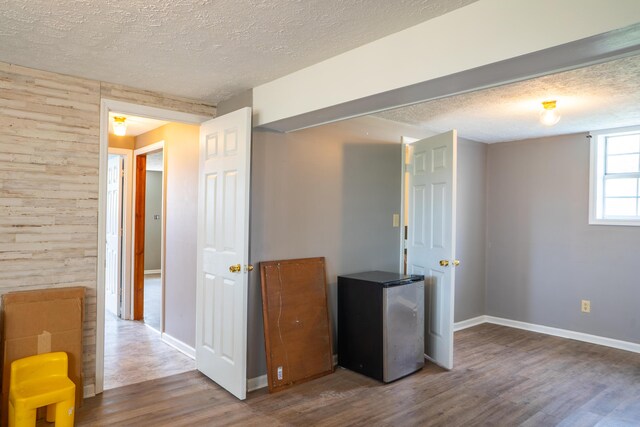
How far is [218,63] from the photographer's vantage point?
2646mm

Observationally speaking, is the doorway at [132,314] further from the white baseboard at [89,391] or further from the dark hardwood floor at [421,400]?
the dark hardwood floor at [421,400]

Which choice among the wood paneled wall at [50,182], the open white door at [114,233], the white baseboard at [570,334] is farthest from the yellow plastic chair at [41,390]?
the white baseboard at [570,334]

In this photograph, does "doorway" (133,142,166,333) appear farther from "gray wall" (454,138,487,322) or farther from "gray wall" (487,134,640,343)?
"gray wall" (487,134,640,343)

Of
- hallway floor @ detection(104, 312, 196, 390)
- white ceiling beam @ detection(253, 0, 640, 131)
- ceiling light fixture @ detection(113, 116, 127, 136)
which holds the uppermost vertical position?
ceiling light fixture @ detection(113, 116, 127, 136)

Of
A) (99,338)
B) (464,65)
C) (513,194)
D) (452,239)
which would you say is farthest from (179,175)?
(513,194)

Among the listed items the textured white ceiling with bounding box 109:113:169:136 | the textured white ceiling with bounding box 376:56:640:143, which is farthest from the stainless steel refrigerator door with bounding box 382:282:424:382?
the textured white ceiling with bounding box 109:113:169:136

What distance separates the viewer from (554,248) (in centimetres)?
485

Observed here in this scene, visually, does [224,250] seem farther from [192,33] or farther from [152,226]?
[152,226]

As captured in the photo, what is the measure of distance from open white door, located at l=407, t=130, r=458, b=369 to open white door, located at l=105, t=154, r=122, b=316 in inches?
140

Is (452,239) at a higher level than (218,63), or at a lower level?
lower

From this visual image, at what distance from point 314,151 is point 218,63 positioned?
123cm

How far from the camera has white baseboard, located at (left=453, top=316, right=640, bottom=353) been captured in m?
4.32

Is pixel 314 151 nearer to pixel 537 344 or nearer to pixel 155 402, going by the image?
pixel 155 402

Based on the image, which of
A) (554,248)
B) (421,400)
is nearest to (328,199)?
→ (421,400)
